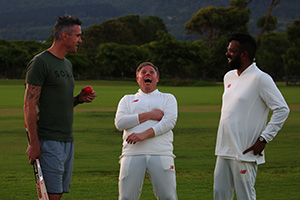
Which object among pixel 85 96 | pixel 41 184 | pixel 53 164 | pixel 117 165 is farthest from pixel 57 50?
pixel 117 165

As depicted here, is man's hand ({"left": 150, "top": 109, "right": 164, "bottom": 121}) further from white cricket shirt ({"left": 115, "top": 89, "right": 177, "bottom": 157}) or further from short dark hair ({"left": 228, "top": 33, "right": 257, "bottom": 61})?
short dark hair ({"left": 228, "top": 33, "right": 257, "bottom": 61})

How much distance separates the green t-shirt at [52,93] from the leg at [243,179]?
167 centimetres

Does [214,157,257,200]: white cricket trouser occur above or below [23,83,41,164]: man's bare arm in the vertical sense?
below

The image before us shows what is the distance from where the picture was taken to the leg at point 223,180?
191 inches

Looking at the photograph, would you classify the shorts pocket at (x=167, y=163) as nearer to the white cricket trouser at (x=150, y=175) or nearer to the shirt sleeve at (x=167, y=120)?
the white cricket trouser at (x=150, y=175)

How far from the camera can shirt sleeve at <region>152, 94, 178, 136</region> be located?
16.4 ft

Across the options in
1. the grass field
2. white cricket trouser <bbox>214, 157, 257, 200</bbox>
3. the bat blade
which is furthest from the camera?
the grass field

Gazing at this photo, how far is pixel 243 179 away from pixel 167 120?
96 cm

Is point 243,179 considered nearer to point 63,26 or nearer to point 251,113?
point 251,113

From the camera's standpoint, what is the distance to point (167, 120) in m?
5.05

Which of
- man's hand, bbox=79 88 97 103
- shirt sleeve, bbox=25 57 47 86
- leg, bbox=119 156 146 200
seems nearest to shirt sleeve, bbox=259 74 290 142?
leg, bbox=119 156 146 200

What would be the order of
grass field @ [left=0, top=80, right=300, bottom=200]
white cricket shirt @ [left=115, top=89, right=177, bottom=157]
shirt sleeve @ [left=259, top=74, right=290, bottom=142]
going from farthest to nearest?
grass field @ [left=0, top=80, right=300, bottom=200] → white cricket shirt @ [left=115, top=89, right=177, bottom=157] → shirt sleeve @ [left=259, top=74, right=290, bottom=142]

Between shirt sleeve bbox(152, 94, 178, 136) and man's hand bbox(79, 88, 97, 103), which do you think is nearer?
shirt sleeve bbox(152, 94, 178, 136)

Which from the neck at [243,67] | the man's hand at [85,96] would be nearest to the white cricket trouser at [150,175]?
the man's hand at [85,96]
